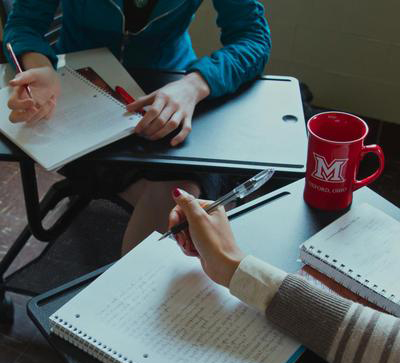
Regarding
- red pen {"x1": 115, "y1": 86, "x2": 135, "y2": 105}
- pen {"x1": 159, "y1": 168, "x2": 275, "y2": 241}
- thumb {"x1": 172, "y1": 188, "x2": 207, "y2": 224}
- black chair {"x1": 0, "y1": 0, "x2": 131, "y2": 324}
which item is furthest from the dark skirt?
thumb {"x1": 172, "y1": 188, "x2": 207, "y2": 224}

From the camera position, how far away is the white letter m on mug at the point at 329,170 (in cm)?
83

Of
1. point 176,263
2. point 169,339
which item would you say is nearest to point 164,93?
point 176,263

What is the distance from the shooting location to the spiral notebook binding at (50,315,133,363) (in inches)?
25.7

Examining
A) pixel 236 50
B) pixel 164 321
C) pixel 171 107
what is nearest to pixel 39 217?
pixel 171 107

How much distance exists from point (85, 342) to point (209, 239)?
0.68 ft

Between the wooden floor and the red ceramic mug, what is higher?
the red ceramic mug

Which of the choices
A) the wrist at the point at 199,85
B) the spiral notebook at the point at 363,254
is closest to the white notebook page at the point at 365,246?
the spiral notebook at the point at 363,254

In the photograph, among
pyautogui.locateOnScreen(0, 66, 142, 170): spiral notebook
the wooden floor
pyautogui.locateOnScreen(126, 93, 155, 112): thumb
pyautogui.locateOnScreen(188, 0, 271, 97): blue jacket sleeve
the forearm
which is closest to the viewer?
the forearm

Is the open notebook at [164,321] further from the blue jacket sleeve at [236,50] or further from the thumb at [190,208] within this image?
the blue jacket sleeve at [236,50]

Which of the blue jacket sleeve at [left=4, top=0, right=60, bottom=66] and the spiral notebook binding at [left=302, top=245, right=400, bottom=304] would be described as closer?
the spiral notebook binding at [left=302, top=245, right=400, bottom=304]

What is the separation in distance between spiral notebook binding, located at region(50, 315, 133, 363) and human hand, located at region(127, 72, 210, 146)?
17.3 inches

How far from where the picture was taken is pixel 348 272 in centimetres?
74

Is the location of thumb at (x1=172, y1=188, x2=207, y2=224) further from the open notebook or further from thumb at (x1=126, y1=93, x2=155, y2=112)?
thumb at (x1=126, y1=93, x2=155, y2=112)

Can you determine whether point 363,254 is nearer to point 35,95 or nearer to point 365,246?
point 365,246
